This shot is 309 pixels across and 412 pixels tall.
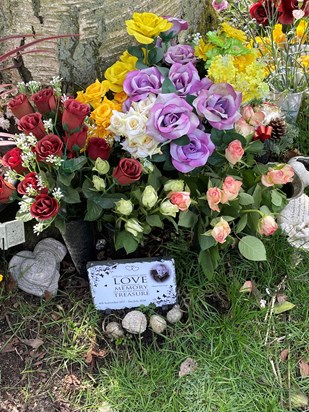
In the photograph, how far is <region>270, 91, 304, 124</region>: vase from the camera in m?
2.20

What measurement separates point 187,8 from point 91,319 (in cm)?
122

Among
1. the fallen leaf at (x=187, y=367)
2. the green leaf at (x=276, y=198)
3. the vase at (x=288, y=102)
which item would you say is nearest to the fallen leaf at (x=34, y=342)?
the fallen leaf at (x=187, y=367)

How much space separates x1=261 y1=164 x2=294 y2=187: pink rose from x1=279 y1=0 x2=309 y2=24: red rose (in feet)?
2.33

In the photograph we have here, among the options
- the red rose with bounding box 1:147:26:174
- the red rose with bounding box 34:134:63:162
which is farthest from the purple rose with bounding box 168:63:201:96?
the red rose with bounding box 1:147:26:174

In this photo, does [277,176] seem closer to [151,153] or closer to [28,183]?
[151,153]

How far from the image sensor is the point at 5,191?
1.62m

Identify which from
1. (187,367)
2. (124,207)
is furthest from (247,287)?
(124,207)

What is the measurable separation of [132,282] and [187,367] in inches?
13.2

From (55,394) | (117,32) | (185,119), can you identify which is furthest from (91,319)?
(117,32)

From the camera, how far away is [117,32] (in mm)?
1906

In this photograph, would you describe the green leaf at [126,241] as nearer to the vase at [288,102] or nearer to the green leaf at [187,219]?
the green leaf at [187,219]

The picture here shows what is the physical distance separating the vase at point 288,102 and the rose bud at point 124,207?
90cm

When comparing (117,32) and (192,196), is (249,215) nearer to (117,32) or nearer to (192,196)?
(192,196)

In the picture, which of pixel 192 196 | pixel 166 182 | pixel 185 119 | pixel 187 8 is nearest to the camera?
pixel 185 119
